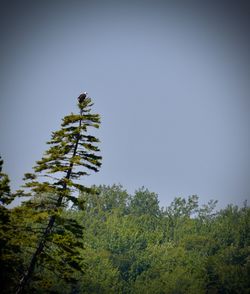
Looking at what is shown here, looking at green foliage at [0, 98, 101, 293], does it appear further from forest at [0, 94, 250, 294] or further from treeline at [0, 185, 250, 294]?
treeline at [0, 185, 250, 294]

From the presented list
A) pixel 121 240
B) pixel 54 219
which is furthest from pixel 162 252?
pixel 54 219

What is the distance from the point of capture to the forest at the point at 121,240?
16.1m

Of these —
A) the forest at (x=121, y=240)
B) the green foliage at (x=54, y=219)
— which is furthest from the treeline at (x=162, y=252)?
the green foliage at (x=54, y=219)

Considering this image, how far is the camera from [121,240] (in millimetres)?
80688

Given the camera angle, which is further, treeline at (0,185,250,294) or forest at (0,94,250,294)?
treeline at (0,185,250,294)

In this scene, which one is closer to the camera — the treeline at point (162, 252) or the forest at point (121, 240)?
the forest at point (121, 240)

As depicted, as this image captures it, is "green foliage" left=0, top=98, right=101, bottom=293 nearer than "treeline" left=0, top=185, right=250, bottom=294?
Yes

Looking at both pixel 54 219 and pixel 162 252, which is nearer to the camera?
pixel 54 219

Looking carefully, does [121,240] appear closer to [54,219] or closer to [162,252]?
[162,252]

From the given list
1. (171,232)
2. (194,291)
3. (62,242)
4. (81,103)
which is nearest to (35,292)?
(62,242)

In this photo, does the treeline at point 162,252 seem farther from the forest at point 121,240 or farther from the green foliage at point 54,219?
the green foliage at point 54,219

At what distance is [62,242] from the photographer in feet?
50.5

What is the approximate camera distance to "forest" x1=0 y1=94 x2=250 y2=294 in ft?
53.0

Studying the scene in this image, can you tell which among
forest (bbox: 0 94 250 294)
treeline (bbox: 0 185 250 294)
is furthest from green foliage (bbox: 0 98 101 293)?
treeline (bbox: 0 185 250 294)
